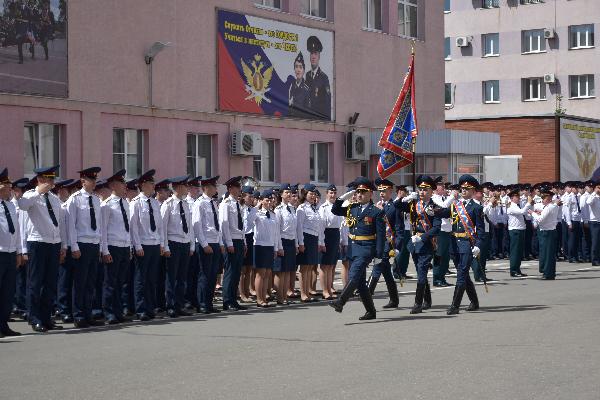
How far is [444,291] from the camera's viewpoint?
21500mm

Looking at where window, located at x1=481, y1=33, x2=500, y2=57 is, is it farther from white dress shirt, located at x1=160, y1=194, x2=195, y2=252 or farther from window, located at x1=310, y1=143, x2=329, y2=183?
white dress shirt, located at x1=160, y1=194, x2=195, y2=252

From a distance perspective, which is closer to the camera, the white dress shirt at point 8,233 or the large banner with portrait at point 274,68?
the white dress shirt at point 8,233

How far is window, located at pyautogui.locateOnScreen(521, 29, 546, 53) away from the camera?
226 feet

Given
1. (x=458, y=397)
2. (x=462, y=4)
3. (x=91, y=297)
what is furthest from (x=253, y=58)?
(x=462, y=4)

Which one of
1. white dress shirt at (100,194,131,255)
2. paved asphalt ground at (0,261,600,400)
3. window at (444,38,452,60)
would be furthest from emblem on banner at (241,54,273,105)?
window at (444,38,452,60)

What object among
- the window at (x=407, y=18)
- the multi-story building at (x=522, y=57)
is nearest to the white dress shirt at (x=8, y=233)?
the window at (x=407, y=18)

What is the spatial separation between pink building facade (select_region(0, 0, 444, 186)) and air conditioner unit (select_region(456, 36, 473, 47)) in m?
30.7

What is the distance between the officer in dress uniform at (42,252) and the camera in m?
15.2

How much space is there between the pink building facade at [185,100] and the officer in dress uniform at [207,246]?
9.60m

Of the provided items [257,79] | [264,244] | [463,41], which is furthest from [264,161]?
[463,41]

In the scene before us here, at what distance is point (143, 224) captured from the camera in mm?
16859

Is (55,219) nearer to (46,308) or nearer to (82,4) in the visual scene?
(46,308)

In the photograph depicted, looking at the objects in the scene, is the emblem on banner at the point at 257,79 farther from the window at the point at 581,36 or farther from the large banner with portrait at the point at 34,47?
the window at the point at 581,36

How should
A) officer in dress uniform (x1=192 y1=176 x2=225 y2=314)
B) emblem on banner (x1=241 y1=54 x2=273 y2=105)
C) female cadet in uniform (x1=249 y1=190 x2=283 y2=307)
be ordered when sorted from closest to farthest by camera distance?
1. officer in dress uniform (x1=192 y1=176 x2=225 y2=314)
2. female cadet in uniform (x1=249 y1=190 x2=283 y2=307)
3. emblem on banner (x1=241 y1=54 x2=273 y2=105)
